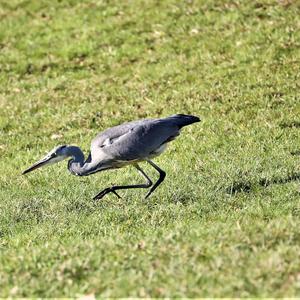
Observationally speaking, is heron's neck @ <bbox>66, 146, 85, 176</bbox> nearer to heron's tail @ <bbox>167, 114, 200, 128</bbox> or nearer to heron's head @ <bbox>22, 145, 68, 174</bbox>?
heron's head @ <bbox>22, 145, 68, 174</bbox>

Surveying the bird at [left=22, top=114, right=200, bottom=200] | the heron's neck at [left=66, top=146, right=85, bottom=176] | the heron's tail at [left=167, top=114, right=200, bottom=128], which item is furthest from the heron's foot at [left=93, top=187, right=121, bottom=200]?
the heron's tail at [left=167, top=114, right=200, bottom=128]

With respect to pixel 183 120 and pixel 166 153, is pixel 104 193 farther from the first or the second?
pixel 166 153

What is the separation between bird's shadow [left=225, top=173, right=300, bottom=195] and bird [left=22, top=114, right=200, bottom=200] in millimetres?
1016

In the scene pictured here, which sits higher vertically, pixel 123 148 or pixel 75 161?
pixel 123 148

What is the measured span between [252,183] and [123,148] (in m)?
1.64

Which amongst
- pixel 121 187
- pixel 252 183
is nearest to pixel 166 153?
pixel 121 187

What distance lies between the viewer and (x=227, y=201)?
9.13 m

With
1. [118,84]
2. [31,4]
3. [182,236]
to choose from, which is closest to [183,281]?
[182,236]

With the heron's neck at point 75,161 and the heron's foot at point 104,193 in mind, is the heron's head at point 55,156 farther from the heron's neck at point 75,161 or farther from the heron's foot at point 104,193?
the heron's foot at point 104,193

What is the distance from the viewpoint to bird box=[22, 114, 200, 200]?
9781mm

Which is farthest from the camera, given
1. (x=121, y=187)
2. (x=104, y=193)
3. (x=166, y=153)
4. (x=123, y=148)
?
(x=166, y=153)

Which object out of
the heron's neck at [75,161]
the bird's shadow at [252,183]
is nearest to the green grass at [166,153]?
the bird's shadow at [252,183]

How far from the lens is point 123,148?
9.73 meters

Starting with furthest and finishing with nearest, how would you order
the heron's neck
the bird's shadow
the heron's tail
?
the heron's tail
the heron's neck
the bird's shadow
